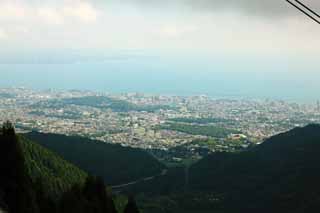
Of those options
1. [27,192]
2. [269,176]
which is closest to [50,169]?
[27,192]

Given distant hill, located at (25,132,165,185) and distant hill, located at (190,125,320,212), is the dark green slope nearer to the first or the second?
distant hill, located at (190,125,320,212)

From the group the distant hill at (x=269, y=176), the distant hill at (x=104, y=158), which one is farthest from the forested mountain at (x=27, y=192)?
the distant hill at (x=104, y=158)

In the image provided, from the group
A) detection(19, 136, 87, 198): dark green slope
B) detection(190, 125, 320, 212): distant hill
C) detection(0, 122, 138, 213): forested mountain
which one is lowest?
detection(190, 125, 320, 212): distant hill

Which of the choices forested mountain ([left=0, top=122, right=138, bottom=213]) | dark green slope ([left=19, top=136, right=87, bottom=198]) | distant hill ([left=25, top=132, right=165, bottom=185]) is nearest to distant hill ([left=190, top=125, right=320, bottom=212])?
distant hill ([left=25, top=132, right=165, bottom=185])

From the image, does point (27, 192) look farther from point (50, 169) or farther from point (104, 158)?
point (104, 158)

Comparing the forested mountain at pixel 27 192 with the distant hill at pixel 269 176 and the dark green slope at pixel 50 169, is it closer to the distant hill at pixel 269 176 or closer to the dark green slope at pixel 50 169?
the dark green slope at pixel 50 169
